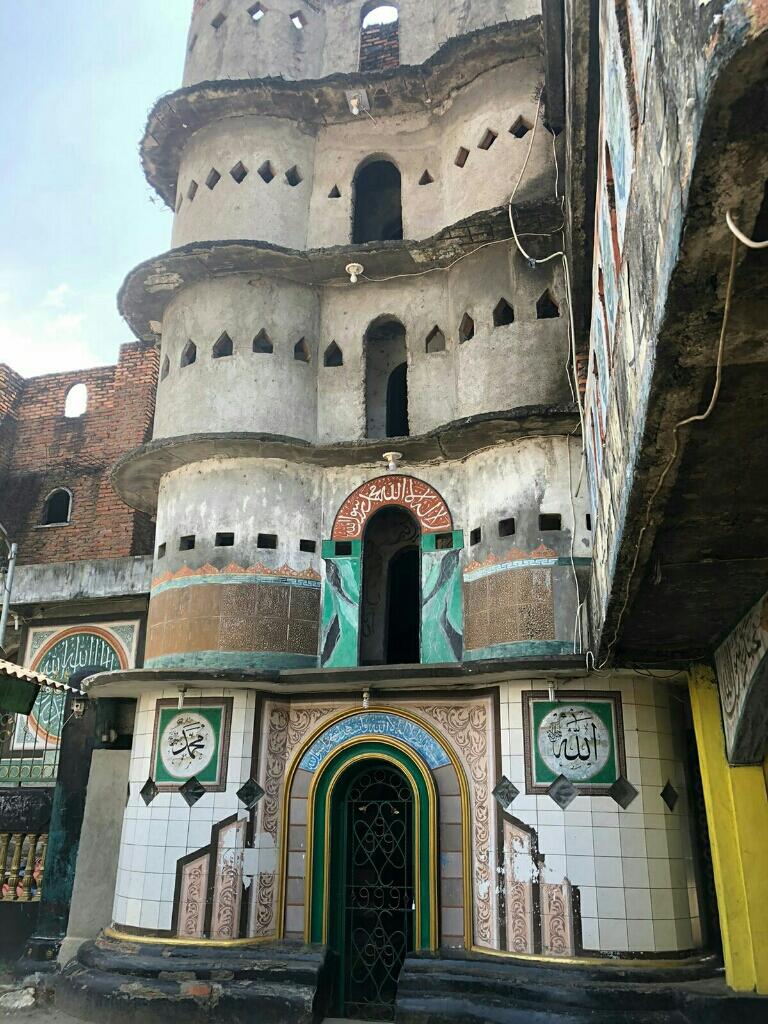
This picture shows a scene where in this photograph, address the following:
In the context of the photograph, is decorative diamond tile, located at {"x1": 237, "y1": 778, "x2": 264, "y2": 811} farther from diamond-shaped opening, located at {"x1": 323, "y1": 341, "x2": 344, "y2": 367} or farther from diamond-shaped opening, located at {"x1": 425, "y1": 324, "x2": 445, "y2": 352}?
diamond-shaped opening, located at {"x1": 425, "y1": 324, "x2": 445, "y2": 352}

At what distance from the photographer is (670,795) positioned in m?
9.30

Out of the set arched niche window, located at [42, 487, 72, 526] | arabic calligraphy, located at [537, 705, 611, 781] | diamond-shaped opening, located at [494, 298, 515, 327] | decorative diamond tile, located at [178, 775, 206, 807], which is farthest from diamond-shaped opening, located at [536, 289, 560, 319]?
arched niche window, located at [42, 487, 72, 526]

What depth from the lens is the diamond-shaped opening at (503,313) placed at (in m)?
11.3

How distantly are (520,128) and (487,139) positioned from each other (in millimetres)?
498

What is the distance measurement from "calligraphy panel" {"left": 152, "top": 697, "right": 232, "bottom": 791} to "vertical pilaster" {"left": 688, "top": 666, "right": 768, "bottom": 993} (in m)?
5.44

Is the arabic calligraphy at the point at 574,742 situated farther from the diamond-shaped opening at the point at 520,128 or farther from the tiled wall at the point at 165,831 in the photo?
the diamond-shaped opening at the point at 520,128

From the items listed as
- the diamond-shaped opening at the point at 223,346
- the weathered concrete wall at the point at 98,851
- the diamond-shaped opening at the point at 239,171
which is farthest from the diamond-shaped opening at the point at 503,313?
the weathered concrete wall at the point at 98,851

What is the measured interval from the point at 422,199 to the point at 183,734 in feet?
27.1

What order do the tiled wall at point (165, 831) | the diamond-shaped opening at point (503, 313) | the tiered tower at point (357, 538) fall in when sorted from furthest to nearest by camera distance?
the diamond-shaped opening at point (503, 313), the tiled wall at point (165, 831), the tiered tower at point (357, 538)

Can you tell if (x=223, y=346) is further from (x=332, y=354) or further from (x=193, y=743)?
(x=193, y=743)

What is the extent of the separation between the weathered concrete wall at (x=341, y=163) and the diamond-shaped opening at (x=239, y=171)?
1.9 inches

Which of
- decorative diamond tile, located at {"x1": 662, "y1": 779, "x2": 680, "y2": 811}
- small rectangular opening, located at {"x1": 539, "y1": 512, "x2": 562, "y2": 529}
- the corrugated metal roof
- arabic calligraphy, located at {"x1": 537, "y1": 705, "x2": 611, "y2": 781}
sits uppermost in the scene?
small rectangular opening, located at {"x1": 539, "y1": 512, "x2": 562, "y2": 529}

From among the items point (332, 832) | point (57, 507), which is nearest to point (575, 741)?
point (332, 832)

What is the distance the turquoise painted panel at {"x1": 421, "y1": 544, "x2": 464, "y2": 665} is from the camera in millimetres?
10359
